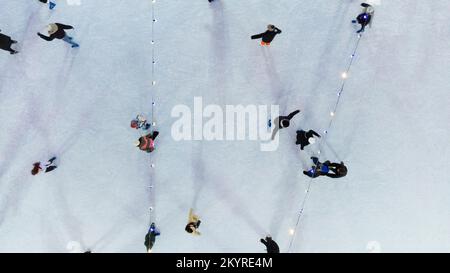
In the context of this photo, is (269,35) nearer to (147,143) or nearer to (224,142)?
(224,142)

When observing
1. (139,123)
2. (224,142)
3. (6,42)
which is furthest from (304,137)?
(6,42)

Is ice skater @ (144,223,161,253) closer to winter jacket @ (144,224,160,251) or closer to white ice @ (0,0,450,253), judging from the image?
winter jacket @ (144,224,160,251)

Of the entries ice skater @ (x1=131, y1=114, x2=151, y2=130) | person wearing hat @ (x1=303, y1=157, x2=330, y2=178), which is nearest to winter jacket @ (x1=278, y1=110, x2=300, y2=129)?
person wearing hat @ (x1=303, y1=157, x2=330, y2=178)

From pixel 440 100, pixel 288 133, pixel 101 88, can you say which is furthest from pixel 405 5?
pixel 101 88

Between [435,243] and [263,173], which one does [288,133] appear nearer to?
[263,173]

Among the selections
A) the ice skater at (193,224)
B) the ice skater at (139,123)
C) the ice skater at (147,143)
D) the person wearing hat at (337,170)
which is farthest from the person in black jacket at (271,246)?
the ice skater at (139,123)

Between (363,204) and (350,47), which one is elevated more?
(350,47)
